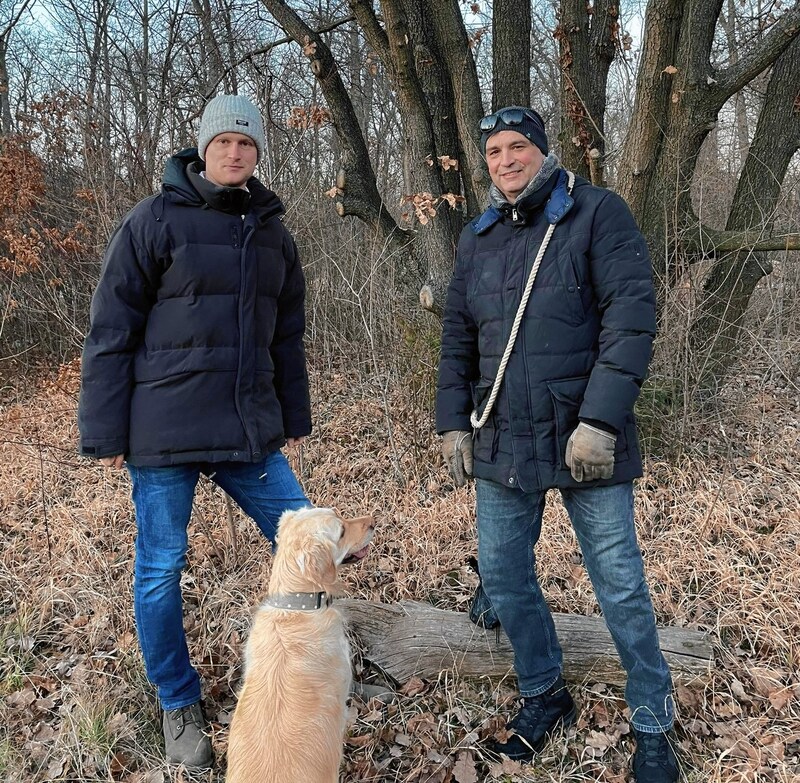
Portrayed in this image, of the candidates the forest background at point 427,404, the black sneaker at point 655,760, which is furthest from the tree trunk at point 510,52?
the black sneaker at point 655,760

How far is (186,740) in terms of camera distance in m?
2.71

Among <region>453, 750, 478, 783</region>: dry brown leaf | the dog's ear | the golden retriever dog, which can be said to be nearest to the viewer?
the golden retriever dog

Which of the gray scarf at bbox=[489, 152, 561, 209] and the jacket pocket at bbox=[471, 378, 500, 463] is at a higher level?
the gray scarf at bbox=[489, 152, 561, 209]

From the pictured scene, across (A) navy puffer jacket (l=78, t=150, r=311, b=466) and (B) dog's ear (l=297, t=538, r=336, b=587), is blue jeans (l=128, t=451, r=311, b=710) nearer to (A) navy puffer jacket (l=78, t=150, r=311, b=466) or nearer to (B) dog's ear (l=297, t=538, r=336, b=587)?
(A) navy puffer jacket (l=78, t=150, r=311, b=466)

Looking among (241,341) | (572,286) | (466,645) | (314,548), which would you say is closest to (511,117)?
(572,286)

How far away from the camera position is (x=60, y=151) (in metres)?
7.12

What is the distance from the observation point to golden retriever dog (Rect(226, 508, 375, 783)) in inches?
81.4

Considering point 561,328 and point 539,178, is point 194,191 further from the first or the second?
point 561,328

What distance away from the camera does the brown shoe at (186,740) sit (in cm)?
269

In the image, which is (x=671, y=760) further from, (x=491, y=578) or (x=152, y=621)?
(x=152, y=621)

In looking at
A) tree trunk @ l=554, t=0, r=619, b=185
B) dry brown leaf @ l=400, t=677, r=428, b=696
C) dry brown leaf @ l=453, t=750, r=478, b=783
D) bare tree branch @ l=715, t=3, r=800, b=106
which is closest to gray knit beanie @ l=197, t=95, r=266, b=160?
dry brown leaf @ l=400, t=677, r=428, b=696

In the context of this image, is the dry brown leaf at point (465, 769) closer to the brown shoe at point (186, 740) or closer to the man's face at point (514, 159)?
the brown shoe at point (186, 740)

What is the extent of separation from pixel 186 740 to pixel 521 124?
3.01 metres

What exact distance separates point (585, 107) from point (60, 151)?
6032 mm
